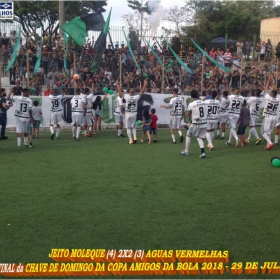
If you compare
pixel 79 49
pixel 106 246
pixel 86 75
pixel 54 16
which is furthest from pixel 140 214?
pixel 54 16

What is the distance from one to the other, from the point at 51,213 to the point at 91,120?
995cm

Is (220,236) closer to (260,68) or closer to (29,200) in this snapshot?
(29,200)

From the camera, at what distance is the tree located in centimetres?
3350

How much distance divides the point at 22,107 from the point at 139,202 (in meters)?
7.31

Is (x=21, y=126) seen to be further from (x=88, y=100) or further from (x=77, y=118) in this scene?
(x=88, y=100)

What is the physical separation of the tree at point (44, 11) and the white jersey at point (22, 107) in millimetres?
21062

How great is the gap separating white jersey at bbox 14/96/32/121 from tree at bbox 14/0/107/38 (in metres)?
21.1

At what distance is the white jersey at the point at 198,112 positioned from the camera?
1198 cm

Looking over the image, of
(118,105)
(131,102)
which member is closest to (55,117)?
(118,105)

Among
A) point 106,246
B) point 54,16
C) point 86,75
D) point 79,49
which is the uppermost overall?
point 54,16

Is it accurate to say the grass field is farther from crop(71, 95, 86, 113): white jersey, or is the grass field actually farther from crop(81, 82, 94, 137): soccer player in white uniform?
crop(81, 82, 94, 137): soccer player in white uniform

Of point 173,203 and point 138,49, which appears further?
point 138,49

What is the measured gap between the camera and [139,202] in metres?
7.80

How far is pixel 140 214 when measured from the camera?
282 inches
